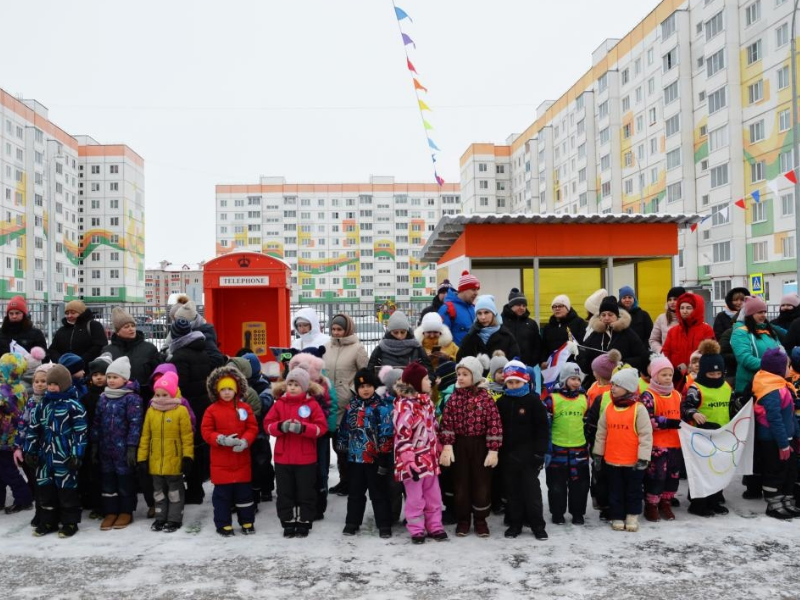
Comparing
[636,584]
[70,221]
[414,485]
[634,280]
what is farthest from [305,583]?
[70,221]

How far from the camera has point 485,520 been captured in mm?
5289

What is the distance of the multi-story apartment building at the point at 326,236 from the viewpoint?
94188 millimetres

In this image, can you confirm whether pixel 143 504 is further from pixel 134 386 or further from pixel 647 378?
pixel 647 378

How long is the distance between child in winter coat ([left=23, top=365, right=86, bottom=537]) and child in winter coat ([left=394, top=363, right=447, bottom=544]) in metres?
2.73

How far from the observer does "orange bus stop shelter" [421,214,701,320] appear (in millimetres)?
11836

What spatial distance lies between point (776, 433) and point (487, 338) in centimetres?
267

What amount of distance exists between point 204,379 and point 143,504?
140 centimetres

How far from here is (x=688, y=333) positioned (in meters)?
6.58

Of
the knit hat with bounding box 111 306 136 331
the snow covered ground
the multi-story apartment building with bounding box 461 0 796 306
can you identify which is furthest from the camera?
the multi-story apartment building with bounding box 461 0 796 306

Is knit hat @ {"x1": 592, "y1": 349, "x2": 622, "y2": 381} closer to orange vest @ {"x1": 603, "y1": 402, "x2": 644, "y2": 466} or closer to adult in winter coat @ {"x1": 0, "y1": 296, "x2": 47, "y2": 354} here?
orange vest @ {"x1": 603, "y1": 402, "x2": 644, "y2": 466}

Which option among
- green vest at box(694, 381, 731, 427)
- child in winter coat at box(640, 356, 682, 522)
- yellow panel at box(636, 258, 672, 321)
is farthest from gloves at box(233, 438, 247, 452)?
yellow panel at box(636, 258, 672, 321)

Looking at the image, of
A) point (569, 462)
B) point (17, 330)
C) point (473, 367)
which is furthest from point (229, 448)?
point (17, 330)

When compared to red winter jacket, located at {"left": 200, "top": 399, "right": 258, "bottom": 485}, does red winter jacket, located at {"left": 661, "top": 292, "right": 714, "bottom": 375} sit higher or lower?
higher

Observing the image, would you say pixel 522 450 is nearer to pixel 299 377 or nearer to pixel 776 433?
pixel 299 377
